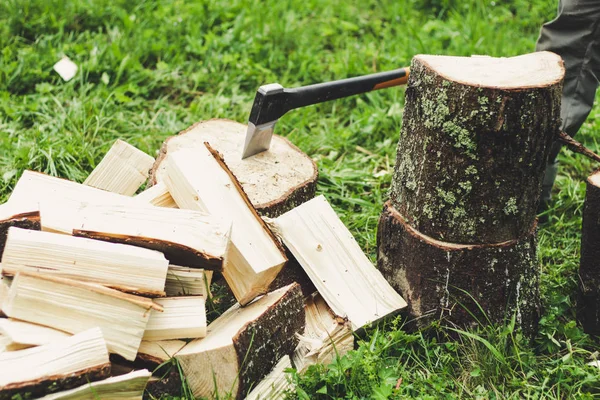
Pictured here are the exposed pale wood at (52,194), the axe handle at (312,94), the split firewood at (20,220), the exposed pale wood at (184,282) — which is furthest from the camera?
the axe handle at (312,94)

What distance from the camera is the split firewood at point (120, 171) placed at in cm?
300

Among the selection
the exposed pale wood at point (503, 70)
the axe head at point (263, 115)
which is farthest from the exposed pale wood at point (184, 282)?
the exposed pale wood at point (503, 70)

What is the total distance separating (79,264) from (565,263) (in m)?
2.17

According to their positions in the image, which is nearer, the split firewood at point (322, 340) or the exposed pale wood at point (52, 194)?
the split firewood at point (322, 340)

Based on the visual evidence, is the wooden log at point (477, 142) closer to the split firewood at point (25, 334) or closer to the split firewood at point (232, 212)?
the split firewood at point (232, 212)

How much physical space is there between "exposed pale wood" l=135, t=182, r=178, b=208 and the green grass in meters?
0.87

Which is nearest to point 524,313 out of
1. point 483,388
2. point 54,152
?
point 483,388

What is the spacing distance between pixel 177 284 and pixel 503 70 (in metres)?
1.42

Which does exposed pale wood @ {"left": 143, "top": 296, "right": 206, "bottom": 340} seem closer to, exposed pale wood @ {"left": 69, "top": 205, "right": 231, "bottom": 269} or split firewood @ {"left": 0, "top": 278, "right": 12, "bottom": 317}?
exposed pale wood @ {"left": 69, "top": 205, "right": 231, "bottom": 269}

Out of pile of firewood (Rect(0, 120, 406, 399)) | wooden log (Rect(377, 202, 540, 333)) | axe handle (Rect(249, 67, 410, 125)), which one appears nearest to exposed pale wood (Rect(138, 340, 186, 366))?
pile of firewood (Rect(0, 120, 406, 399))

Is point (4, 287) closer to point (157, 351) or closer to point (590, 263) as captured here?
point (157, 351)

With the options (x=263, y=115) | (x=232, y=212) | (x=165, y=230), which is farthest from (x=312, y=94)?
(x=165, y=230)

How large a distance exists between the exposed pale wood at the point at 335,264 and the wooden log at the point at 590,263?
758 millimetres

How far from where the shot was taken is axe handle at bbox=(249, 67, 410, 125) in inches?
113
